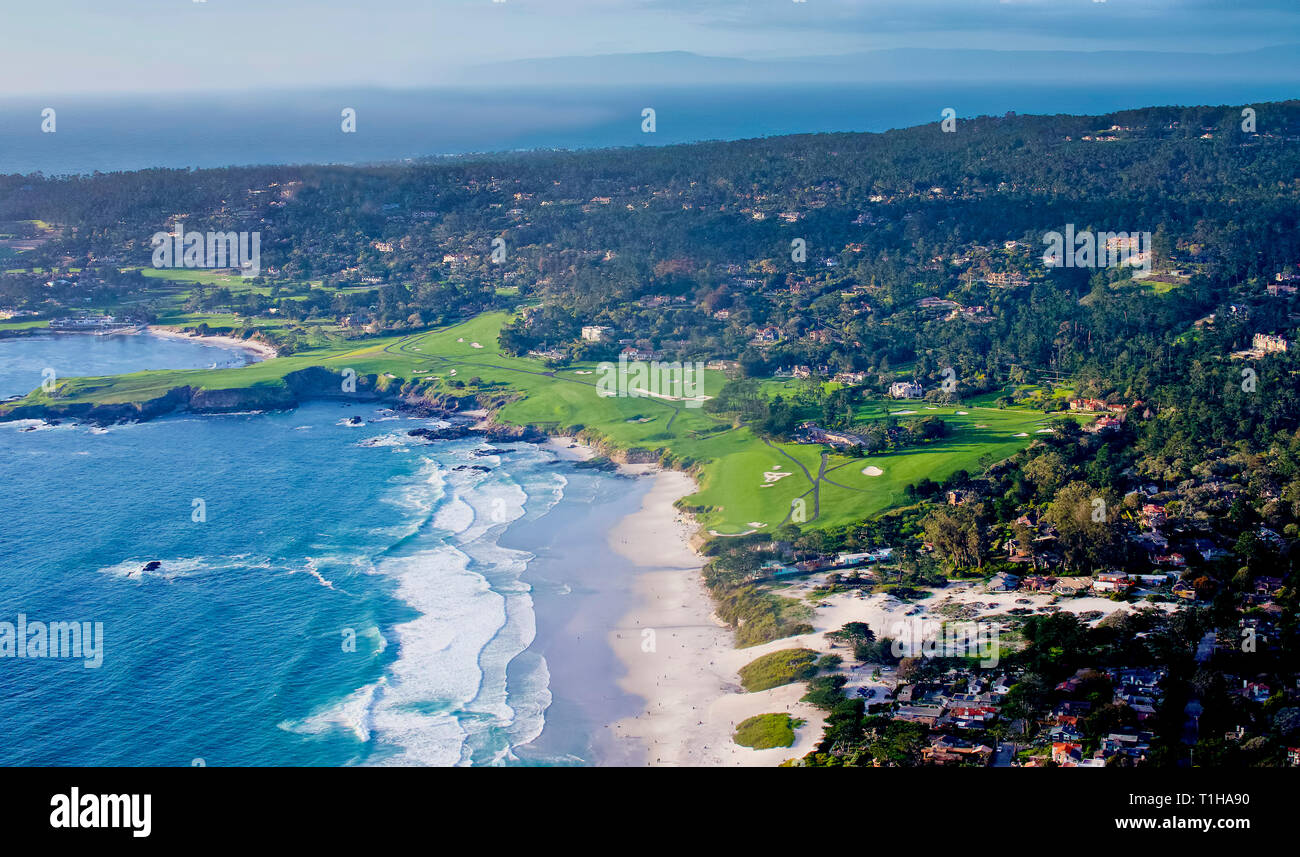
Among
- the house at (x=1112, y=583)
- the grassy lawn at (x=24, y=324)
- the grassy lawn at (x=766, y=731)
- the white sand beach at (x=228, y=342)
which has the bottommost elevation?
the grassy lawn at (x=766, y=731)

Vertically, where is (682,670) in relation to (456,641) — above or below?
below

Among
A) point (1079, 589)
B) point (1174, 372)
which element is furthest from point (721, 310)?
point (1079, 589)

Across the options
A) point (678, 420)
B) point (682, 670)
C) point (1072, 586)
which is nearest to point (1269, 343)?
point (678, 420)

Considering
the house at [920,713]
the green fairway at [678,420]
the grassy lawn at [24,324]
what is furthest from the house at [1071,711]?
the grassy lawn at [24,324]

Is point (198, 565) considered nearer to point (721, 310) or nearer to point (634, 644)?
point (634, 644)

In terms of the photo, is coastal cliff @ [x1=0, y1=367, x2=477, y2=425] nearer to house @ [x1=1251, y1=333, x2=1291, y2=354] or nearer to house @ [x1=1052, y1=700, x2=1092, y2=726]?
house @ [x1=1052, y1=700, x2=1092, y2=726]

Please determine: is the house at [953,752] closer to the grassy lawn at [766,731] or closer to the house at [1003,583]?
the grassy lawn at [766,731]

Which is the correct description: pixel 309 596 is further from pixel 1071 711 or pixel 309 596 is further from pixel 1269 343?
pixel 1269 343
